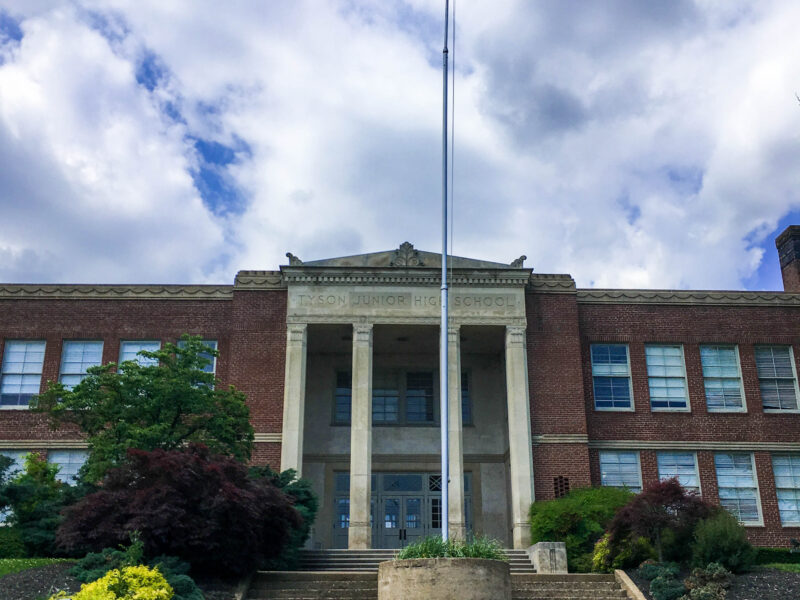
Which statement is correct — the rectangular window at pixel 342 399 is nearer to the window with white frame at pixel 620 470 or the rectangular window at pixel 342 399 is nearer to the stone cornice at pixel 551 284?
the stone cornice at pixel 551 284

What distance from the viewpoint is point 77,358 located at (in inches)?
1168

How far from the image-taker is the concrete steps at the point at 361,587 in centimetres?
1916

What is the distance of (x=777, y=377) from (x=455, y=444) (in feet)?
37.1

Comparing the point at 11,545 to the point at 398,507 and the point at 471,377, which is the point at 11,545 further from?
the point at 471,377

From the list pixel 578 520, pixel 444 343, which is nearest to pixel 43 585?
pixel 444 343

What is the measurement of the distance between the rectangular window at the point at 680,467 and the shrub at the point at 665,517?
8.28 metres

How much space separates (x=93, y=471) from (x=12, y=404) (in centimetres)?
948

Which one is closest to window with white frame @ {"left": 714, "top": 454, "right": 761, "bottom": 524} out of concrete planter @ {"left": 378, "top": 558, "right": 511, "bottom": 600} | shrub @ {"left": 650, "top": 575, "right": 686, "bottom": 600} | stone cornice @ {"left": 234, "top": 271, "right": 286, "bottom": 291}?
shrub @ {"left": 650, "top": 575, "right": 686, "bottom": 600}

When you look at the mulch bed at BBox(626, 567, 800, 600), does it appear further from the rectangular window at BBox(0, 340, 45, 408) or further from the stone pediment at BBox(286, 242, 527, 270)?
the rectangular window at BBox(0, 340, 45, 408)

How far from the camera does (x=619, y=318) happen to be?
3062 centimetres

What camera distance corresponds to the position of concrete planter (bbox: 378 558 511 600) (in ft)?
51.4

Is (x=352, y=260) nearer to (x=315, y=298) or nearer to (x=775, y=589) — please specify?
(x=315, y=298)

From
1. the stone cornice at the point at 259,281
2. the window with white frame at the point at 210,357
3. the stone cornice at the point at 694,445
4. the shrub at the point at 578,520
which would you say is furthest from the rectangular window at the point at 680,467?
the window with white frame at the point at 210,357

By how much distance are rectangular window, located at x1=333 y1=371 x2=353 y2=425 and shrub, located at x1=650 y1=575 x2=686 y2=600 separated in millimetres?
13885
